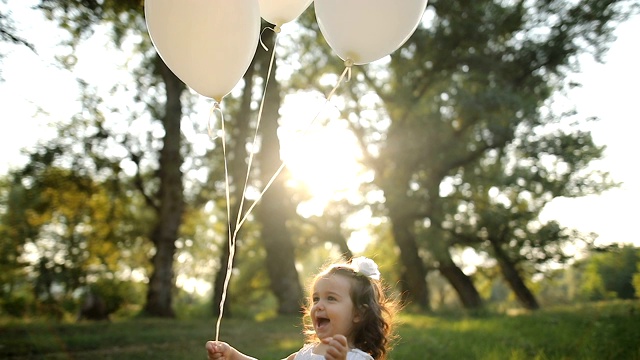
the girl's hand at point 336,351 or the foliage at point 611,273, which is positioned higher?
the foliage at point 611,273

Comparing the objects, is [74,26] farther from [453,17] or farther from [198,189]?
[198,189]

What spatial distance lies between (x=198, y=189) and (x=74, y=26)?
10136 millimetres

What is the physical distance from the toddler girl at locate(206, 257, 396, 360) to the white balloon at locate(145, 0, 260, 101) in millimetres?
1156

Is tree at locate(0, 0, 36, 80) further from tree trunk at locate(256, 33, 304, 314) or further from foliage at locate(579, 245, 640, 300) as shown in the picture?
foliage at locate(579, 245, 640, 300)

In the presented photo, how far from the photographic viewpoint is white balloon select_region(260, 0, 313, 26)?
3.75 m

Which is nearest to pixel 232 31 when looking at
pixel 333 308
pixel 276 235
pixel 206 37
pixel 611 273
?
pixel 206 37

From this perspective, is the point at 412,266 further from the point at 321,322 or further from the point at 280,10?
the point at 321,322

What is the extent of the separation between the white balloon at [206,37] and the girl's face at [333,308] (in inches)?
47.1

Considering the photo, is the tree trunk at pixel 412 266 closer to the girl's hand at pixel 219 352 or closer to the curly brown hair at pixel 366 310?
the curly brown hair at pixel 366 310

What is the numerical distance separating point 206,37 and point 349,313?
5.00 feet

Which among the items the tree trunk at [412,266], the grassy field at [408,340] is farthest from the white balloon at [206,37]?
the tree trunk at [412,266]

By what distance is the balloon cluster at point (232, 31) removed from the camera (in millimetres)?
3197

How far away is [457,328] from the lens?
8.47 m

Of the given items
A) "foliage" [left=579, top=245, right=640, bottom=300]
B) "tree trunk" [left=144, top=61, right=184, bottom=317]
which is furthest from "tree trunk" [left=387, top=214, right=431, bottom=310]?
"tree trunk" [left=144, top=61, right=184, bottom=317]
